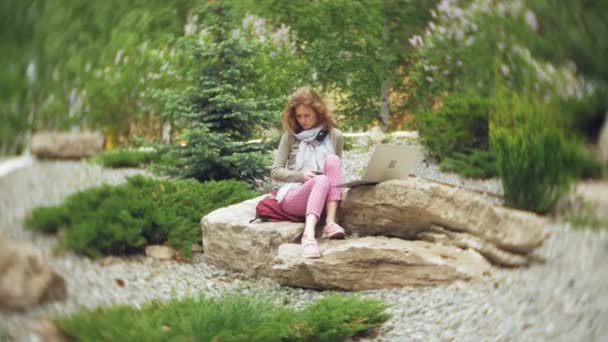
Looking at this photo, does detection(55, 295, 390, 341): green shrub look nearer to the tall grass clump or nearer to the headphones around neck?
the headphones around neck

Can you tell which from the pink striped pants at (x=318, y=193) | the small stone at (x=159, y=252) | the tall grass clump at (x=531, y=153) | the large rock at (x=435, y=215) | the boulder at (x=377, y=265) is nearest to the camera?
the tall grass clump at (x=531, y=153)

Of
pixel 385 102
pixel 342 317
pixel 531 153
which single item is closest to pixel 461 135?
pixel 531 153

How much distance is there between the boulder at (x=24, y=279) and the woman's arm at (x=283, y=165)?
706 mm

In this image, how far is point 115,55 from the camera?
4.24 ft

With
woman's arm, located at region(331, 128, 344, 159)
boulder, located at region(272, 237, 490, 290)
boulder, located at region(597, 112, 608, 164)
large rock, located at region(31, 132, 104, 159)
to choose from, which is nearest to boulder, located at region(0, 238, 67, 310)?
large rock, located at region(31, 132, 104, 159)

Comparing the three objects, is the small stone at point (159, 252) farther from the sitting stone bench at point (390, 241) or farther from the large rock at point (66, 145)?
the large rock at point (66, 145)

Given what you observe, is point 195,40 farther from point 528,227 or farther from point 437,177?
point 528,227

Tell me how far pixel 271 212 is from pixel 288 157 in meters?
0.16

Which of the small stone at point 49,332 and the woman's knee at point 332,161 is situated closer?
the small stone at point 49,332

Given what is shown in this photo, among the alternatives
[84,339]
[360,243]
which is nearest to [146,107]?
[84,339]

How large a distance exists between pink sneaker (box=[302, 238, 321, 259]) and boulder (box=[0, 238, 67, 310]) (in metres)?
0.80

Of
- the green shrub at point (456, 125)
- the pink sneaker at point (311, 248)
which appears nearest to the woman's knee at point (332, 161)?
the pink sneaker at point (311, 248)

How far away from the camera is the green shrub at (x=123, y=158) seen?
1.31 metres

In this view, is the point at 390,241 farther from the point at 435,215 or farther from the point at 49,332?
the point at 49,332
